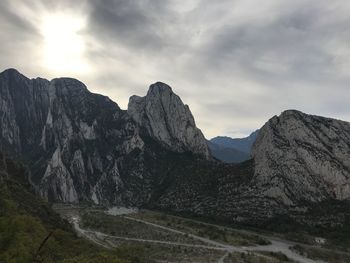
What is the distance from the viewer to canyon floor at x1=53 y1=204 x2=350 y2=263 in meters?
124

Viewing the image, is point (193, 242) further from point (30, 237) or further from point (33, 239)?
point (30, 237)

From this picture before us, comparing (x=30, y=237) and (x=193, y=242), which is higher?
(x=30, y=237)

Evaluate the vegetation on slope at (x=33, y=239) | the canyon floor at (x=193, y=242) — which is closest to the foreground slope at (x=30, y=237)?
the vegetation on slope at (x=33, y=239)

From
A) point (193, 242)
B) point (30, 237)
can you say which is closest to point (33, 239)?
point (30, 237)

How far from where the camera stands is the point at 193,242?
478 ft

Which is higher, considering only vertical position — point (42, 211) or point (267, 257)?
point (42, 211)

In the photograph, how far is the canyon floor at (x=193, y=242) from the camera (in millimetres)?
123938

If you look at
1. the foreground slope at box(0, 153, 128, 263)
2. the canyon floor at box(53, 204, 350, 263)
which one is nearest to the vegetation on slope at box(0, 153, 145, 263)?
the foreground slope at box(0, 153, 128, 263)

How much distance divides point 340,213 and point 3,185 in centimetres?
12577

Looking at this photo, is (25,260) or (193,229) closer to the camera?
(25,260)

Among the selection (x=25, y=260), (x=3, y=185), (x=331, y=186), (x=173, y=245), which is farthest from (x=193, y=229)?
(x=25, y=260)

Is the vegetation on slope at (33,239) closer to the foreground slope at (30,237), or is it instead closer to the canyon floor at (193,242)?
the foreground slope at (30,237)

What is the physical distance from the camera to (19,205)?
108812 millimetres

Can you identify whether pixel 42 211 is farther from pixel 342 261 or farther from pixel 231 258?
pixel 342 261
